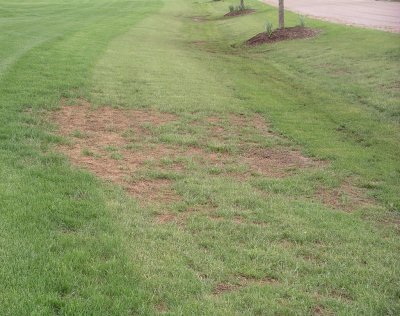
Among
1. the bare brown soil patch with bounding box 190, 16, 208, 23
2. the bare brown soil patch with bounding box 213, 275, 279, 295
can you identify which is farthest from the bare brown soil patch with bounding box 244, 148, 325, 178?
the bare brown soil patch with bounding box 190, 16, 208, 23

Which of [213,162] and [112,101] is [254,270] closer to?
[213,162]

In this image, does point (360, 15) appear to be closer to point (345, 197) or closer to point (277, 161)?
point (277, 161)

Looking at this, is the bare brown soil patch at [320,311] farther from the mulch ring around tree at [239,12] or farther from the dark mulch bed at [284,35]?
the mulch ring around tree at [239,12]

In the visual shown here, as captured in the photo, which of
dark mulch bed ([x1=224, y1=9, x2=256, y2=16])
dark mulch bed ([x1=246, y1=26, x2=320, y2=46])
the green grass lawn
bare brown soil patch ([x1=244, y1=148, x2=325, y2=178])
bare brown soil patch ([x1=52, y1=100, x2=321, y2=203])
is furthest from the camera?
dark mulch bed ([x1=224, y1=9, x2=256, y2=16])

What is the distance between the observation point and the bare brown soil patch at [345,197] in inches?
269

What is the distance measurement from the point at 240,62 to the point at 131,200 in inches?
497

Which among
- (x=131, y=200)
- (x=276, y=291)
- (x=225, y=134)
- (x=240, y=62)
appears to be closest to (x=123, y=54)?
(x=240, y=62)

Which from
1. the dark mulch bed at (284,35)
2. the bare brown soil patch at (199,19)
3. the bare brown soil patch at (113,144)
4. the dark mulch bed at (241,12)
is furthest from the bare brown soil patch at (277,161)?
the dark mulch bed at (241,12)

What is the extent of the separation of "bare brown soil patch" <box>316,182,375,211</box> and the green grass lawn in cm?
3

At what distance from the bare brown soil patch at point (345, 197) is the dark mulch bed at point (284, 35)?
1537cm

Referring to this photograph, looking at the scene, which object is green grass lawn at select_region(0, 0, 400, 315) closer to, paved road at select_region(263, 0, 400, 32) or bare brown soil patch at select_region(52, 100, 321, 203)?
bare brown soil patch at select_region(52, 100, 321, 203)

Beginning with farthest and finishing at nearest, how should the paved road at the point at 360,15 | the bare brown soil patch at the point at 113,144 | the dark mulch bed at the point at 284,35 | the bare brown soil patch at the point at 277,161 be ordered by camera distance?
the paved road at the point at 360,15
the dark mulch bed at the point at 284,35
the bare brown soil patch at the point at 277,161
the bare brown soil patch at the point at 113,144

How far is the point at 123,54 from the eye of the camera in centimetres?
1758

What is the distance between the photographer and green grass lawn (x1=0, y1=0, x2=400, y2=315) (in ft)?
14.9
